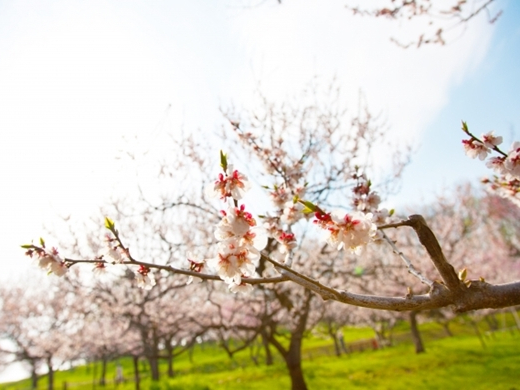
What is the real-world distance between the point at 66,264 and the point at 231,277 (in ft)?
4.21

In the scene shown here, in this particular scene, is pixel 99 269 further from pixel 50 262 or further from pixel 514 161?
pixel 514 161

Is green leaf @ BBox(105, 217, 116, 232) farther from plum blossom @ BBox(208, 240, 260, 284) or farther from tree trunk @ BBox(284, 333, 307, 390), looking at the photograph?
tree trunk @ BBox(284, 333, 307, 390)

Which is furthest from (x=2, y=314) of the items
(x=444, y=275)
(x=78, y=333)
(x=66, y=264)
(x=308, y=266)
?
(x=444, y=275)

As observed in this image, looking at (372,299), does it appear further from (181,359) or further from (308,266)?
(181,359)

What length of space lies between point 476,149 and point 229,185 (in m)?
2.06

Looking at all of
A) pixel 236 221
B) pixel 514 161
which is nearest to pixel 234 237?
pixel 236 221

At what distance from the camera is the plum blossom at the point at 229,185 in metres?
1.73

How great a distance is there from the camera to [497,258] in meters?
25.1

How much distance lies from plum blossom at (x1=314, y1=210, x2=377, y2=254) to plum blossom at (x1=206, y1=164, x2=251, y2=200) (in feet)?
1.38

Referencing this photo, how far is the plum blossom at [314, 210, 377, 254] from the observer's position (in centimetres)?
168

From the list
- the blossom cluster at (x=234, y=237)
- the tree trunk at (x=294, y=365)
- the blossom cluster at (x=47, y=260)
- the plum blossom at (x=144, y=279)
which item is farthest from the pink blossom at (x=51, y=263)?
the tree trunk at (x=294, y=365)

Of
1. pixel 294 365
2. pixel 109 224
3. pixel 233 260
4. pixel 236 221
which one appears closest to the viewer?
pixel 236 221

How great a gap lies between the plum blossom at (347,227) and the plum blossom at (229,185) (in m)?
0.42

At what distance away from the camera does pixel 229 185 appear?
1727 mm
